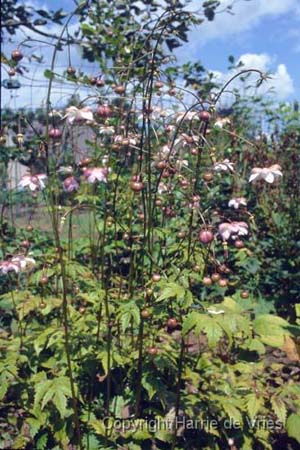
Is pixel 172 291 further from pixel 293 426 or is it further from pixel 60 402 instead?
pixel 293 426

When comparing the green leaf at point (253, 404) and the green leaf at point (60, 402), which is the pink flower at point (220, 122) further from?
the green leaf at point (60, 402)

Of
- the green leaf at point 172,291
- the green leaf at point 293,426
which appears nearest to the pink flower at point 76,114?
the green leaf at point 172,291

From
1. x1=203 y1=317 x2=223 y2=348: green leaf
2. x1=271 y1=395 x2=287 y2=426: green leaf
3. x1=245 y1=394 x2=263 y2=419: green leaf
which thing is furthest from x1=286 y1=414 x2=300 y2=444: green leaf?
x1=203 y1=317 x2=223 y2=348: green leaf

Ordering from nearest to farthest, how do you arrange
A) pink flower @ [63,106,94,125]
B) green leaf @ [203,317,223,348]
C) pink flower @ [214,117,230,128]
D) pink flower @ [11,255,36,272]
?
green leaf @ [203,317,223,348]
pink flower @ [63,106,94,125]
pink flower @ [214,117,230,128]
pink flower @ [11,255,36,272]

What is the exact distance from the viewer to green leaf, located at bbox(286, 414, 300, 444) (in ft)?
7.61

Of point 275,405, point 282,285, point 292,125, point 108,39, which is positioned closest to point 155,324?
point 275,405

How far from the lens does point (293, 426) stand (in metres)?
2.34

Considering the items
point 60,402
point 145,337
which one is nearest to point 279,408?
point 145,337

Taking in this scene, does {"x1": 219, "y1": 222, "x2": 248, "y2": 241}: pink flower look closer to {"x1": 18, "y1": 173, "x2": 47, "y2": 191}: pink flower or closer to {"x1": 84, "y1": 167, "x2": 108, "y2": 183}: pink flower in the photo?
{"x1": 84, "y1": 167, "x2": 108, "y2": 183}: pink flower

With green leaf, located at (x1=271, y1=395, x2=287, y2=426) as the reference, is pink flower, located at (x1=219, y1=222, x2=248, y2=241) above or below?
above

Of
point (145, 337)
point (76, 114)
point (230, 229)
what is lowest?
point (145, 337)

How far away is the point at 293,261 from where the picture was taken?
4172mm

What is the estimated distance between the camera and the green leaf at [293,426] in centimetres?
232

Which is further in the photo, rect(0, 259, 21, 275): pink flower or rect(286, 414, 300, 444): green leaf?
rect(0, 259, 21, 275): pink flower
